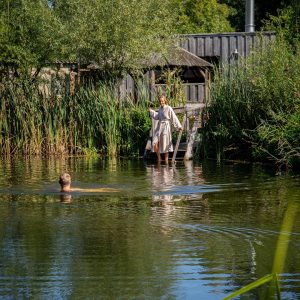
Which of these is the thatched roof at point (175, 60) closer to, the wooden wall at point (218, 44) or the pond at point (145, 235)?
the wooden wall at point (218, 44)

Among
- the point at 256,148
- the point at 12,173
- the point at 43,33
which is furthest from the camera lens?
the point at 43,33

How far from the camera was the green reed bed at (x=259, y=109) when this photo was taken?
2194 centimetres

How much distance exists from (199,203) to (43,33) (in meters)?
15.9

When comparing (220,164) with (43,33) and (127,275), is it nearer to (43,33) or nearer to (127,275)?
(43,33)

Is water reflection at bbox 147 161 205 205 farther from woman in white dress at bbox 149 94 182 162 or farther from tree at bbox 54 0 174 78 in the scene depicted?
tree at bbox 54 0 174 78

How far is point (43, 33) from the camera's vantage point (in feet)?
98.2

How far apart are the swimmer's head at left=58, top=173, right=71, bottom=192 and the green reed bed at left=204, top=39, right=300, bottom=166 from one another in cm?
609

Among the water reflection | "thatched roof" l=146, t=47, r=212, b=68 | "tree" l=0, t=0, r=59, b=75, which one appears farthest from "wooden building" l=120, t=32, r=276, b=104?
the water reflection

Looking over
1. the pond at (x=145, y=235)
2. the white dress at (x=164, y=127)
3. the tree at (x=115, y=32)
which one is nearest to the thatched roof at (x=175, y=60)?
the tree at (x=115, y=32)

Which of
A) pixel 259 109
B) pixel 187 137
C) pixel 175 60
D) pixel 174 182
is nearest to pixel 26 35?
pixel 175 60

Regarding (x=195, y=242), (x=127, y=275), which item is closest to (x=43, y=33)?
(x=195, y=242)

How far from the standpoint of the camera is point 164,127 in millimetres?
24875

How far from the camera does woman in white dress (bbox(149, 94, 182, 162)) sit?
2462 centimetres

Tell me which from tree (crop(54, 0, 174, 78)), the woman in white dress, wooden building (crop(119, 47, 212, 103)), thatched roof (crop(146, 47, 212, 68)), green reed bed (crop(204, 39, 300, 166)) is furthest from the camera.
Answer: thatched roof (crop(146, 47, 212, 68))
